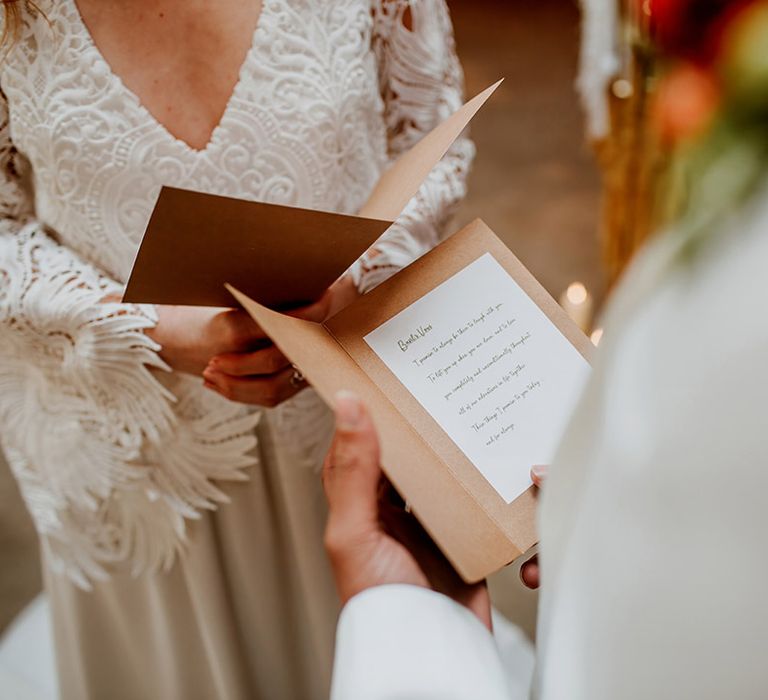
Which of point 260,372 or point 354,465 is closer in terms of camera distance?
point 354,465

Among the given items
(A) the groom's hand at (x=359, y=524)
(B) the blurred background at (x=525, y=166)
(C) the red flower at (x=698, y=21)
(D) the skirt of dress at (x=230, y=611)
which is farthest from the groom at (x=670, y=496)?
(B) the blurred background at (x=525, y=166)

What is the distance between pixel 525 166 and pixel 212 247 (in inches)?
97.4

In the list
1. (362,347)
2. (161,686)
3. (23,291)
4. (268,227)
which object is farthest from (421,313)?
(161,686)

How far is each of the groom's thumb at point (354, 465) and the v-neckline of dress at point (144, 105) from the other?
1.45 feet

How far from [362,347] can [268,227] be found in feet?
0.49

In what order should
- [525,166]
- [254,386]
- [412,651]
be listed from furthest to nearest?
1. [525,166]
2. [254,386]
3. [412,651]

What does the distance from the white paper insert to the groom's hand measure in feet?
0.35

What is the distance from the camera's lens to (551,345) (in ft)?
2.44

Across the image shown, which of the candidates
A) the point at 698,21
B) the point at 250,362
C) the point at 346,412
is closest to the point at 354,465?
the point at 346,412

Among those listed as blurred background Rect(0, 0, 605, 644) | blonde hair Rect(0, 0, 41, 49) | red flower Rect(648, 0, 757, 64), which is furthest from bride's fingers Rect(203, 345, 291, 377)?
blurred background Rect(0, 0, 605, 644)

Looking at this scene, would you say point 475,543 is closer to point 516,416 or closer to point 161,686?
point 516,416

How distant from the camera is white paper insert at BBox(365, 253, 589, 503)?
0.69 m

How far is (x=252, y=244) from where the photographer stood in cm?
67

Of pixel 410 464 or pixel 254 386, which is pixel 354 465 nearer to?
pixel 410 464
